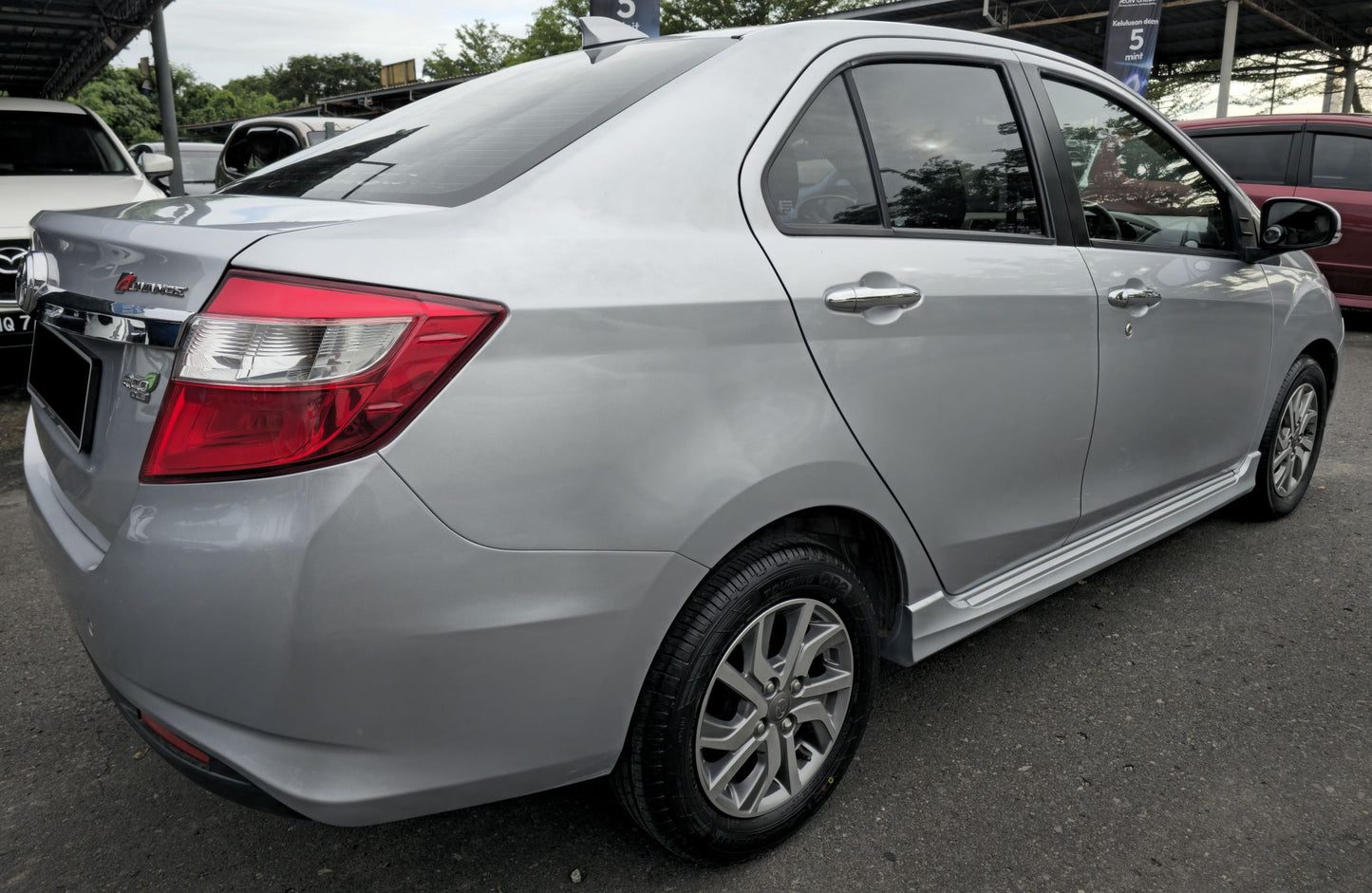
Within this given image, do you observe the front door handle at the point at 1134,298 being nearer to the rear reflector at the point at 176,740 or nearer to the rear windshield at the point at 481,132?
the rear windshield at the point at 481,132

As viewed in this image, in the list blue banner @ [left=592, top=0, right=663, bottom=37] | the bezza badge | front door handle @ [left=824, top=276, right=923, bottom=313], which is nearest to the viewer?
the bezza badge

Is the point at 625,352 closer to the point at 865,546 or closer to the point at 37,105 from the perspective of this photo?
the point at 865,546

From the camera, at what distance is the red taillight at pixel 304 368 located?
1351mm

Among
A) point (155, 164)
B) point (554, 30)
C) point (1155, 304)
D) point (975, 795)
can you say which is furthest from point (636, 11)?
point (554, 30)

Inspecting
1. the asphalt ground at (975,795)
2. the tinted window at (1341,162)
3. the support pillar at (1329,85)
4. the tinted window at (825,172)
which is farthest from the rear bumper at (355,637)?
the support pillar at (1329,85)

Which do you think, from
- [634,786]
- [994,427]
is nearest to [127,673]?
[634,786]

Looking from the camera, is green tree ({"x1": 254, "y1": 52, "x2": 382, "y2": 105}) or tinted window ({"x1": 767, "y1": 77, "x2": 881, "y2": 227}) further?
green tree ({"x1": 254, "y1": 52, "x2": 382, "y2": 105})

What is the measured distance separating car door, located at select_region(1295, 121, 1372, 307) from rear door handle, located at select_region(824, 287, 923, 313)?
295 inches

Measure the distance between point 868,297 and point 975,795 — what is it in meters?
1.15

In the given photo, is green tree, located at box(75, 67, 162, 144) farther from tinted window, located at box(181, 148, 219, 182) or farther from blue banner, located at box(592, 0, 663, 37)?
blue banner, located at box(592, 0, 663, 37)

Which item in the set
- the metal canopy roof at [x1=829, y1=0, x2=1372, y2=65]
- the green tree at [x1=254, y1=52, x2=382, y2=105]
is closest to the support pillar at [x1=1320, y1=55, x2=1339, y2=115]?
the metal canopy roof at [x1=829, y1=0, x2=1372, y2=65]

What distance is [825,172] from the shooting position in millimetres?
1974

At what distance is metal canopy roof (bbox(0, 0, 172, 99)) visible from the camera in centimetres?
952

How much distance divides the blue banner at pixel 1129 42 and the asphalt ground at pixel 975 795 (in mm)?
14399
